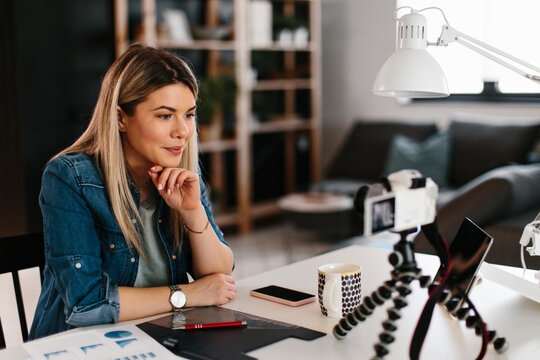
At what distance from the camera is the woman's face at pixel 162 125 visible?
4.98ft

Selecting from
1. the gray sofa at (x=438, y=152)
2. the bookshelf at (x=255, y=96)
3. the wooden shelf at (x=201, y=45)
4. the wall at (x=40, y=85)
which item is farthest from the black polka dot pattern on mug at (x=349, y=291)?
the wooden shelf at (x=201, y=45)

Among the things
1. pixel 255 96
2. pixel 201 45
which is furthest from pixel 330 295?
pixel 255 96

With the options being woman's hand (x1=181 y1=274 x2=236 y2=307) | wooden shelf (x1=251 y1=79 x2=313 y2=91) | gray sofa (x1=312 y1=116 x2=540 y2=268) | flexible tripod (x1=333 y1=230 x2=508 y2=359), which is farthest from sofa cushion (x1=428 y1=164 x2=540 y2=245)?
wooden shelf (x1=251 y1=79 x2=313 y2=91)

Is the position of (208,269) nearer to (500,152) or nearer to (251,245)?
(251,245)

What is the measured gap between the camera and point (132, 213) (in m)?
1.53

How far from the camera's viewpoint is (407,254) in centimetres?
99

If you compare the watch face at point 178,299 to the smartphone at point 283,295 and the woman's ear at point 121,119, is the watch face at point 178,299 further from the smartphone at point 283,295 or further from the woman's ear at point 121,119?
the woman's ear at point 121,119

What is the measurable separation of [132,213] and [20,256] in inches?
10.5

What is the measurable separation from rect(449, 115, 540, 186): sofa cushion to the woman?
11.8ft

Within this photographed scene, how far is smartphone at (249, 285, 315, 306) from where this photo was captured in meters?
1.42

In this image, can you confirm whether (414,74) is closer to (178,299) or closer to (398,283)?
(398,283)

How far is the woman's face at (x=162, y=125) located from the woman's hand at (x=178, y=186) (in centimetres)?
3

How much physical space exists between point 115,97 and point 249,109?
3.79 m

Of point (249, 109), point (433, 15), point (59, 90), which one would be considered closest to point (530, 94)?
point (433, 15)
